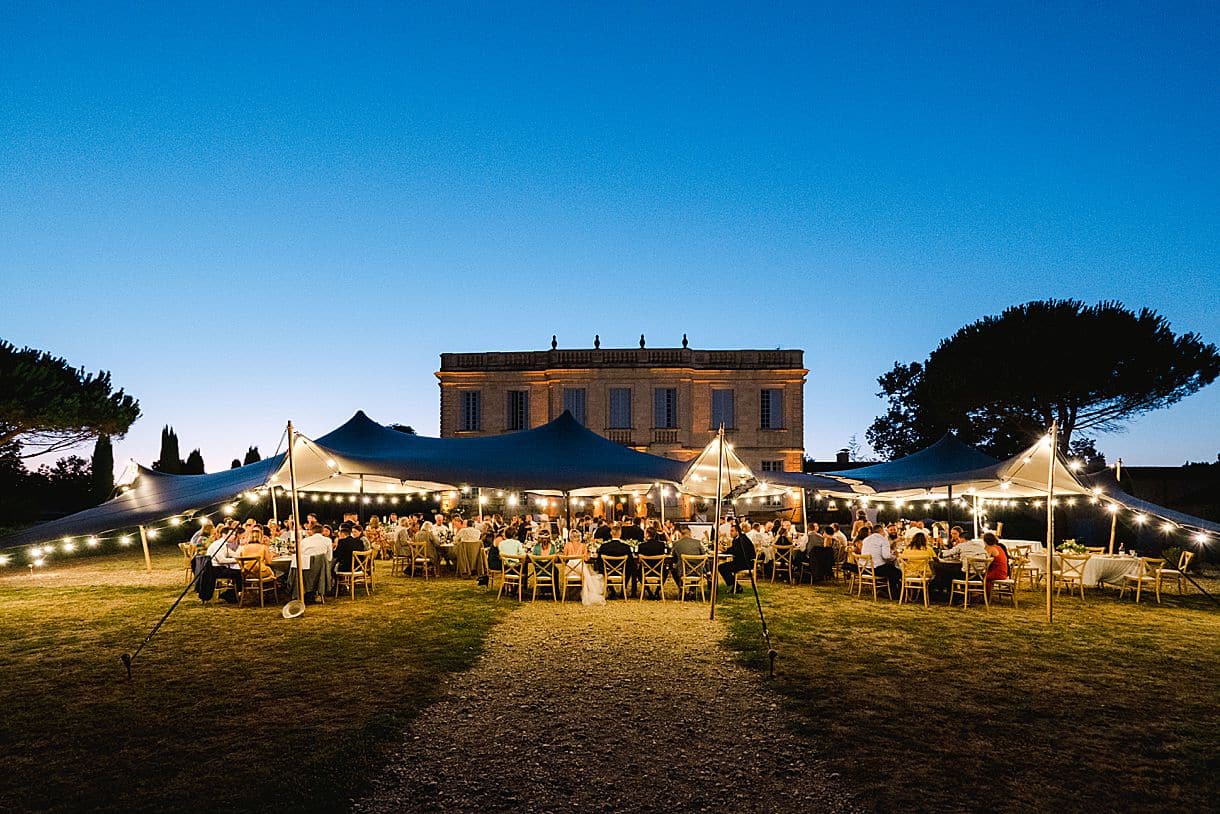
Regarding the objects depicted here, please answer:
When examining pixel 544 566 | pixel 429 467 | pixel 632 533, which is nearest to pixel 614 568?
pixel 544 566

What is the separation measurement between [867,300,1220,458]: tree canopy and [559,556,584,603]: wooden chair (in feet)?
72.8

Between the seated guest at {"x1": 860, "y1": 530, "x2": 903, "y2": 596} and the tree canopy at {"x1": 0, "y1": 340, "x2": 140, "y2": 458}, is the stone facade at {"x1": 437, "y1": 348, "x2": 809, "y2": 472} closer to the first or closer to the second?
the tree canopy at {"x1": 0, "y1": 340, "x2": 140, "y2": 458}

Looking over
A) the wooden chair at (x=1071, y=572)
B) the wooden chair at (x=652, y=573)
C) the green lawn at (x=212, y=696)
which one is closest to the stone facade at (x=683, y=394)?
the wooden chair at (x=1071, y=572)

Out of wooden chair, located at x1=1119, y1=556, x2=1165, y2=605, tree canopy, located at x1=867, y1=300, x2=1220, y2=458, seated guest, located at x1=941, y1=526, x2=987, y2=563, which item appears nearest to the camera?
seated guest, located at x1=941, y1=526, x2=987, y2=563

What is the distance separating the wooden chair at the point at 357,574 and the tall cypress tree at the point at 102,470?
72.3 feet

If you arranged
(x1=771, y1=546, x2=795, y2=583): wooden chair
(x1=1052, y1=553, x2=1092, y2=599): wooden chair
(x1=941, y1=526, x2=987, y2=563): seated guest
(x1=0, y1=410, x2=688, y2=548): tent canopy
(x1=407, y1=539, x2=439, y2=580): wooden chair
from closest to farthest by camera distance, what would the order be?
(x1=0, y1=410, x2=688, y2=548): tent canopy → (x1=941, y1=526, x2=987, y2=563): seated guest → (x1=1052, y1=553, x2=1092, y2=599): wooden chair → (x1=407, y1=539, x2=439, y2=580): wooden chair → (x1=771, y1=546, x2=795, y2=583): wooden chair

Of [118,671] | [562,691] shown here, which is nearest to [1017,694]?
[562,691]

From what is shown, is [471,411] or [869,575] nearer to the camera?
[869,575]

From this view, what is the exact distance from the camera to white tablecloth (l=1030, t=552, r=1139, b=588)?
1195 centimetres

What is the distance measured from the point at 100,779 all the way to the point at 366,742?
141 cm

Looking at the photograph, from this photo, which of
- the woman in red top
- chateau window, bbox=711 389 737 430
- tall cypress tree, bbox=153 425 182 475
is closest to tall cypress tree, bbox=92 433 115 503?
tall cypress tree, bbox=153 425 182 475

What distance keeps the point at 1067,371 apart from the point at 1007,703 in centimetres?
2523

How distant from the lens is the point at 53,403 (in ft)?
63.5

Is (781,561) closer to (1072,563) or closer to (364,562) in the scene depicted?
(1072,563)
